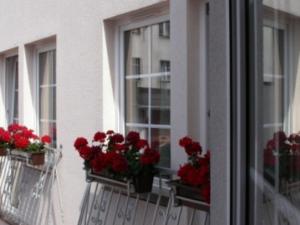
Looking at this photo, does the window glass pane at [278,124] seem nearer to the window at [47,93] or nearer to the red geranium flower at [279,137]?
the red geranium flower at [279,137]

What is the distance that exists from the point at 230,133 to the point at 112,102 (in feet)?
7.25

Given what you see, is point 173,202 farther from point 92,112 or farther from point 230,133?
point 92,112

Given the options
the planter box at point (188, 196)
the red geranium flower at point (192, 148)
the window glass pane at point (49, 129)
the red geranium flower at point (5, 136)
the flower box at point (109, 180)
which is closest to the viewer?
the planter box at point (188, 196)

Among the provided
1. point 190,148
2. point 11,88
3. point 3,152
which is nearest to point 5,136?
point 3,152

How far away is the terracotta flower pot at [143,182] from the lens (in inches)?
116

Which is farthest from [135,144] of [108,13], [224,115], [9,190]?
[9,190]

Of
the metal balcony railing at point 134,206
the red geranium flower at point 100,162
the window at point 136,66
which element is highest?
the window at point 136,66

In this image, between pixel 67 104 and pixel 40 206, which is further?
pixel 40 206

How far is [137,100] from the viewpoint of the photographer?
358cm

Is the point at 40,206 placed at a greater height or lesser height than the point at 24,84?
lesser

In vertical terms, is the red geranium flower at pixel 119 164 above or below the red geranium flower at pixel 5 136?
below

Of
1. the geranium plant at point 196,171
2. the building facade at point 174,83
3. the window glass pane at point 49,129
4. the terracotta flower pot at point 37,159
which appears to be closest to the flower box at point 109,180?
the building facade at point 174,83

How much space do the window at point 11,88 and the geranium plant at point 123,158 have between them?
10.1 feet

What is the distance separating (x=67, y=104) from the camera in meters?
4.31
